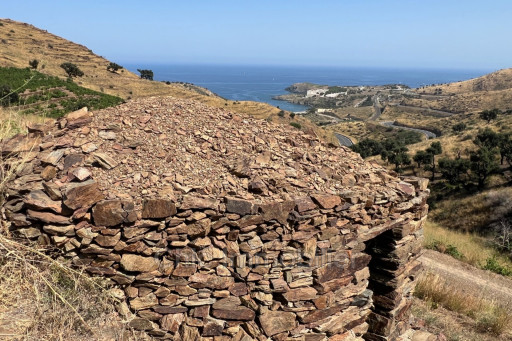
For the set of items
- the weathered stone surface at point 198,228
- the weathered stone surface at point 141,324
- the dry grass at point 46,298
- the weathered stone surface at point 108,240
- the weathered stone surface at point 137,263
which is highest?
the weathered stone surface at point 198,228

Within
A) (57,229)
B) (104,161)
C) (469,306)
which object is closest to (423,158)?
(469,306)

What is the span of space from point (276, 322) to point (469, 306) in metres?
6.58

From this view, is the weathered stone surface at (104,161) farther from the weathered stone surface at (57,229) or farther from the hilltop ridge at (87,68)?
the hilltop ridge at (87,68)

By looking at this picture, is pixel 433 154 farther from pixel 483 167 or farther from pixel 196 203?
pixel 196 203

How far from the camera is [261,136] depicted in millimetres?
5906

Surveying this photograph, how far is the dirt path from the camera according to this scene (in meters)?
10.4

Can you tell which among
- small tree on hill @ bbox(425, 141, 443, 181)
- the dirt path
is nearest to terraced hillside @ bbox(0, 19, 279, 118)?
small tree on hill @ bbox(425, 141, 443, 181)

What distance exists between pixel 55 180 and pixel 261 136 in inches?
123

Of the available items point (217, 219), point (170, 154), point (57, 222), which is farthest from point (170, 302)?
point (170, 154)

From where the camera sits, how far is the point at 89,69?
67.3 m

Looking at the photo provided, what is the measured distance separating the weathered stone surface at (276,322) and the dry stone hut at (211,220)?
0.02 metres

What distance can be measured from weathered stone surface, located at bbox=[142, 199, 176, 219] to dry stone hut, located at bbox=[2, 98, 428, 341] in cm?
1

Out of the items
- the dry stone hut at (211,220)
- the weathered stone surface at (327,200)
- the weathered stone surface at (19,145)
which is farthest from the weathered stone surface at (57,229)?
the weathered stone surface at (327,200)

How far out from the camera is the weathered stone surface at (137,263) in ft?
13.1
